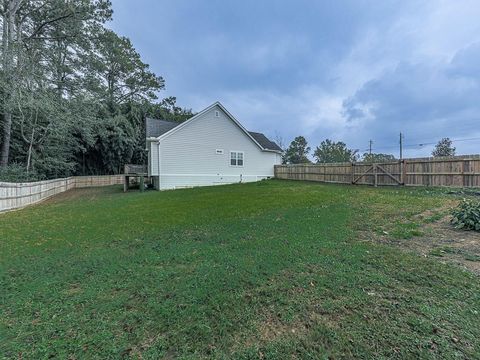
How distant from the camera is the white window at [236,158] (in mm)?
18969

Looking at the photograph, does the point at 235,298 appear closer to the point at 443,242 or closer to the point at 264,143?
the point at 443,242

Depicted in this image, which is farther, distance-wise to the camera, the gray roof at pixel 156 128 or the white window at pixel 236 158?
the white window at pixel 236 158

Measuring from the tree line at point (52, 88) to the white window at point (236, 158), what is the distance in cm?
1063

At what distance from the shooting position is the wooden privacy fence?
9.87 metres

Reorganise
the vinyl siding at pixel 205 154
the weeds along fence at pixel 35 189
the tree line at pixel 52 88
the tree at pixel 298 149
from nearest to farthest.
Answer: the weeds along fence at pixel 35 189
the tree line at pixel 52 88
the vinyl siding at pixel 205 154
the tree at pixel 298 149

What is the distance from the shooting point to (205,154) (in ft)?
57.7

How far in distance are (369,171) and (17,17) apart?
24564mm

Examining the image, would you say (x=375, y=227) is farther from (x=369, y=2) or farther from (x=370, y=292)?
(x=369, y=2)

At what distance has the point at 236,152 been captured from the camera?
19188 millimetres

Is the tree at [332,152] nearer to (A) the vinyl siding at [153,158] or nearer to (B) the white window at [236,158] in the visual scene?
(B) the white window at [236,158]

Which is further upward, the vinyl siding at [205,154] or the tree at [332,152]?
the tree at [332,152]

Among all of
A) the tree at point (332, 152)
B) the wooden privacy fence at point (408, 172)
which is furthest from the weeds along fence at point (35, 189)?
the tree at point (332, 152)

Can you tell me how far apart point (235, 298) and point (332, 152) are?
5020 centimetres

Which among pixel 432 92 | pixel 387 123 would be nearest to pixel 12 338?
pixel 432 92
